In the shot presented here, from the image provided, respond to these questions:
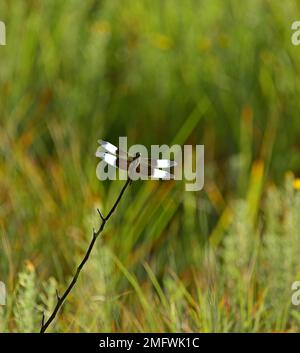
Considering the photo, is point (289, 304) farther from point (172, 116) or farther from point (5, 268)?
point (172, 116)

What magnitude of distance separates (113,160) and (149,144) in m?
1.06

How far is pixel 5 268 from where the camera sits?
1836 millimetres

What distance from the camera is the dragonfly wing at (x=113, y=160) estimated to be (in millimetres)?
1291

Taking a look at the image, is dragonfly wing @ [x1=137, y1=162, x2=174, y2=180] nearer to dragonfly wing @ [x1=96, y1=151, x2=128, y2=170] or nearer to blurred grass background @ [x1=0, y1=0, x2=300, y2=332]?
dragonfly wing @ [x1=96, y1=151, x2=128, y2=170]

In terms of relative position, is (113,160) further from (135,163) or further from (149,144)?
(149,144)

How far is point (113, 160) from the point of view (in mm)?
1299

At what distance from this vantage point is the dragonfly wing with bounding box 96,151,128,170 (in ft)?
4.23

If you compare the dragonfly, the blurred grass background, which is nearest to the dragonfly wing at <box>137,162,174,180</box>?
the dragonfly

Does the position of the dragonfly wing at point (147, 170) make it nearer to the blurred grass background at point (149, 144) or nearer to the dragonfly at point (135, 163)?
the dragonfly at point (135, 163)

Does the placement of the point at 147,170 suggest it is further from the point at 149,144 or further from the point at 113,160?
the point at 149,144

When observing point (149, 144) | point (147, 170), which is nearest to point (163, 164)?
point (147, 170)

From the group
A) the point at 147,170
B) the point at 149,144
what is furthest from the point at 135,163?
the point at 149,144

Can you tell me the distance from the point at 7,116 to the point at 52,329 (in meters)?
0.86

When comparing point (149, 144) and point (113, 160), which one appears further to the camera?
point (149, 144)
